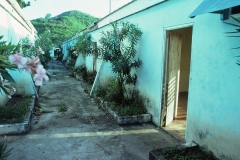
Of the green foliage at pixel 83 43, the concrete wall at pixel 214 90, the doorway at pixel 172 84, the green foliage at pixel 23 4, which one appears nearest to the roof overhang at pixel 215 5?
the concrete wall at pixel 214 90

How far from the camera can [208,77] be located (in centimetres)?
342

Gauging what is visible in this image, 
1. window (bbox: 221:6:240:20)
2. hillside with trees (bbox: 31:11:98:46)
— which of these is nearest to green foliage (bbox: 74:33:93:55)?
window (bbox: 221:6:240:20)

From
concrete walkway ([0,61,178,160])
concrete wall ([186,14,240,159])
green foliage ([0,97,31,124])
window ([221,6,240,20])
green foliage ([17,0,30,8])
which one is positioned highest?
green foliage ([17,0,30,8])

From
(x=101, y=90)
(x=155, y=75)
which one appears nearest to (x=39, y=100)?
(x=101, y=90)

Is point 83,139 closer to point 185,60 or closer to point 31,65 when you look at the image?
point 31,65

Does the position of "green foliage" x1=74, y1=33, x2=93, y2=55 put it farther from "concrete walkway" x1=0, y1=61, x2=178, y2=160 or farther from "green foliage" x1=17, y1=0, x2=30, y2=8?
"green foliage" x1=17, y1=0, x2=30, y2=8

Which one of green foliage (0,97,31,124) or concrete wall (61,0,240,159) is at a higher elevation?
concrete wall (61,0,240,159)

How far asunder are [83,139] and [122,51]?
9.54ft

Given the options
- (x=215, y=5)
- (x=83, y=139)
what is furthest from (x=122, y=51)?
(x=215, y=5)

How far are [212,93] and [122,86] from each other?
131 inches

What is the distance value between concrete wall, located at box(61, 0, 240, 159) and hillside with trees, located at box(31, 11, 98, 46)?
99.3 feet

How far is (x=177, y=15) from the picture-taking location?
4.16 m

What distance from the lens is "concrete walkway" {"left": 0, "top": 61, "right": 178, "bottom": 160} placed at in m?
3.65

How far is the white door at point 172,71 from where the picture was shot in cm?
473
